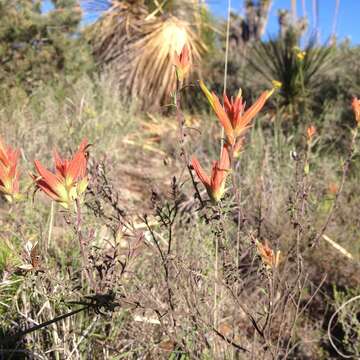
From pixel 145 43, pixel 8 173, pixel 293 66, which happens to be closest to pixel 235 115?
pixel 8 173

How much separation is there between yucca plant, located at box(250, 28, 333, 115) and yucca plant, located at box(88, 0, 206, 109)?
4.47ft

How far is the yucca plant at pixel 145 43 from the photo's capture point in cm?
596

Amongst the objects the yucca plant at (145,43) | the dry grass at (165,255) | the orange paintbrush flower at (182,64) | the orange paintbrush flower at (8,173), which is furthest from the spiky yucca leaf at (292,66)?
the orange paintbrush flower at (8,173)

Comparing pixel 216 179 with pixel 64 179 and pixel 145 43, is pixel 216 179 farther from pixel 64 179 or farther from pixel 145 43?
pixel 145 43

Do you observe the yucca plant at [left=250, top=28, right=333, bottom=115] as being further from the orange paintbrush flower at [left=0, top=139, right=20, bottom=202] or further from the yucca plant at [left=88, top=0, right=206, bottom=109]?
the orange paintbrush flower at [left=0, top=139, right=20, bottom=202]

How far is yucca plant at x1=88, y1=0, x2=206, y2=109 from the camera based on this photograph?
5961 mm

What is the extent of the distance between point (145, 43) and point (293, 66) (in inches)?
92.5

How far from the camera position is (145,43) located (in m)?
Answer: 6.16

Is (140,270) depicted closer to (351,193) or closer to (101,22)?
(351,193)

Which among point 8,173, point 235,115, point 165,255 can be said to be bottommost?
point 165,255

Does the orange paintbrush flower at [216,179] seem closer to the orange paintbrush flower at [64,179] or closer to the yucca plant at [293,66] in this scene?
the orange paintbrush flower at [64,179]

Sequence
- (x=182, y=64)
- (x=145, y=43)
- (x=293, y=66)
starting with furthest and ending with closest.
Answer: (x=145, y=43) < (x=293, y=66) < (x=182, y=64)

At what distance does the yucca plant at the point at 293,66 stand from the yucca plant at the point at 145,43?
4.47ft

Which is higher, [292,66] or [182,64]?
[182,64]
